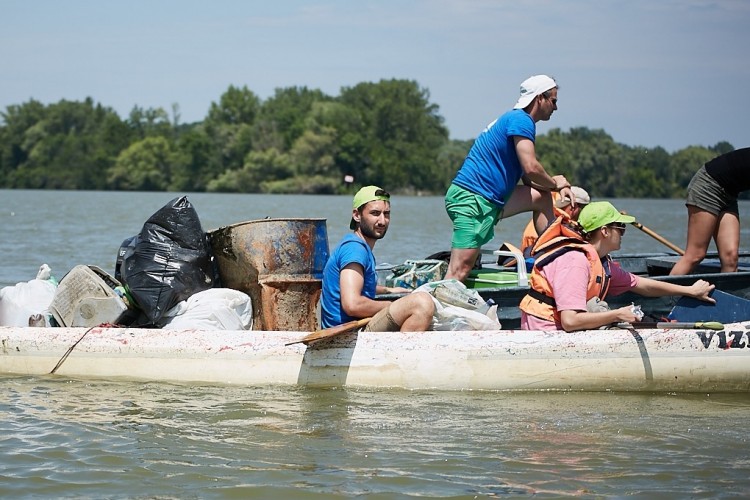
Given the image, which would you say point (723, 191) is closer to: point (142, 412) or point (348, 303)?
point (348, 303)

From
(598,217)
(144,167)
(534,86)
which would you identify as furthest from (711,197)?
(144,167)

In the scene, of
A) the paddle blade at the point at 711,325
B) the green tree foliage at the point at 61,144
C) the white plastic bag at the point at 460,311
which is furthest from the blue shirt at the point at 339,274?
the green tree foliage at the point at 61,144

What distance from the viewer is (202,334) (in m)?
7.12

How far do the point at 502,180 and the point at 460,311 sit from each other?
145 centimetres

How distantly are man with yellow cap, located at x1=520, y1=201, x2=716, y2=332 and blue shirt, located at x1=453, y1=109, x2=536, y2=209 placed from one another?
55.1 inches

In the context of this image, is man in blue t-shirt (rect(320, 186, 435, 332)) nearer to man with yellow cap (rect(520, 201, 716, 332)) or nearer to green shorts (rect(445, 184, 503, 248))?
man with yellow cap (rect(520, 201, 716, 332))

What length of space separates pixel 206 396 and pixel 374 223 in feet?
5.08

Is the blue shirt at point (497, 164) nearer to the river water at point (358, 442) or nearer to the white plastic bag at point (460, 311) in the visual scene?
the white plastic bag at point (460, 311)

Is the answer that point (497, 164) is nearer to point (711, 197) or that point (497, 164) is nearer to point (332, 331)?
point (711, 197)

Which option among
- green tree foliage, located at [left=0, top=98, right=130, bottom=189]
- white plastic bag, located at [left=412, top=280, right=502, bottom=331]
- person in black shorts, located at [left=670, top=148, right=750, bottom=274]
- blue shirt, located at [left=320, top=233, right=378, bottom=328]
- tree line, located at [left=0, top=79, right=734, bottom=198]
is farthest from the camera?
green tree foliage, located at [left=0, top=98, right=130, bottom=189]

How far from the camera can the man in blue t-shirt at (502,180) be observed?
8047 mm

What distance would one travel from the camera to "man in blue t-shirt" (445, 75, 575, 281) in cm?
805

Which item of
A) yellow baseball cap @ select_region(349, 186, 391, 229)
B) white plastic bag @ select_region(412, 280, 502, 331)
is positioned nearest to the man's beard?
yellow baseball cap @ select_region(349, 186, 391, 229)

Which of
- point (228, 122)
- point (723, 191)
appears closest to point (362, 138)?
point (228, 122)
